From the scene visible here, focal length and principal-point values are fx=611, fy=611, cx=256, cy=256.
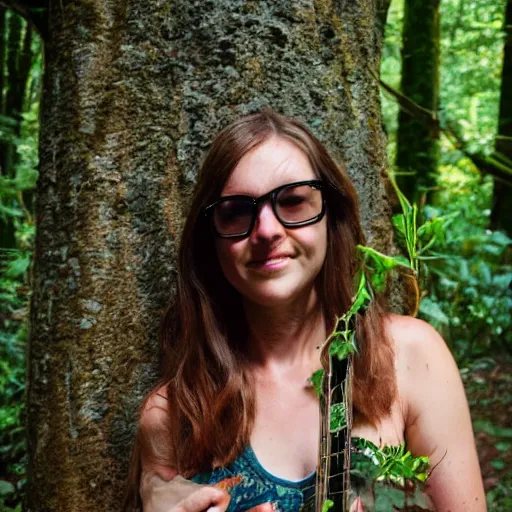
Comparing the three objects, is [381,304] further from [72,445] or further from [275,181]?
[72,445]

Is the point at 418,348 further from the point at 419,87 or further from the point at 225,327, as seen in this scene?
the point at 419,87

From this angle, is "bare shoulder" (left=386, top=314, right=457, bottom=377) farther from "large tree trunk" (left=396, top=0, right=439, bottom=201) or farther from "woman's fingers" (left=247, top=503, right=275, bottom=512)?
"large tree trunk" (left=396, top=0, right=439, bottom=201)

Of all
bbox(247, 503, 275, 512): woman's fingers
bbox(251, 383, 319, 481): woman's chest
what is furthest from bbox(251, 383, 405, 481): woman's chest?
bbox(247, 503, 275, 512): woman's fingers

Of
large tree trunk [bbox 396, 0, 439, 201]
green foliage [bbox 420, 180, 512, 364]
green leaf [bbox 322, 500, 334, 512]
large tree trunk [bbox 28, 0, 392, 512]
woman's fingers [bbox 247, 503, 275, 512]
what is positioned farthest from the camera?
large tree trunk [bbox 396, 0, 439, 201]

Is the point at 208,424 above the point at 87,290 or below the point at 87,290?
below

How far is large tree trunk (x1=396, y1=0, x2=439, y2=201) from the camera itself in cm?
665

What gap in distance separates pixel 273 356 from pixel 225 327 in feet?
0.62

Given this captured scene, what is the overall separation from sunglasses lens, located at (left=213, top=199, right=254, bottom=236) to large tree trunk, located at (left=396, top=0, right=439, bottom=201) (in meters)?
4.90

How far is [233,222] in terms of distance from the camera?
5.82 ft

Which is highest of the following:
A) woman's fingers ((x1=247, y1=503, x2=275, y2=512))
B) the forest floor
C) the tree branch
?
the tree branch

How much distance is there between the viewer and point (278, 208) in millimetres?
1720

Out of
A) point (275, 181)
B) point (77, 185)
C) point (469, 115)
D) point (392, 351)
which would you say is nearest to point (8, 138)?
point (77, 185)

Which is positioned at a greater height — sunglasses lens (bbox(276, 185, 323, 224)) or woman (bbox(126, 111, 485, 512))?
sunglasses lens (bbox(276, 185, 323, 224))

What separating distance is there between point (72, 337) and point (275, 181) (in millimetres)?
901
